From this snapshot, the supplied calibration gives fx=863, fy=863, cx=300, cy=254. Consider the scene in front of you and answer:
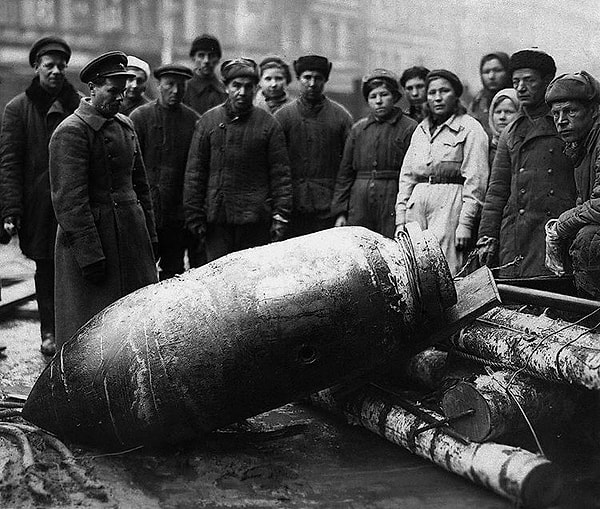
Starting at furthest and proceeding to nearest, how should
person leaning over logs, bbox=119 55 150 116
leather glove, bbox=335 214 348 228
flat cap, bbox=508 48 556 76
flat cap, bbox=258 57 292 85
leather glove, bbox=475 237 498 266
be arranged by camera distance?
flat cap, bbox=258 57 292 85 → person leaning over logs, bbox=119 55 150 116 → leather glove, bbox=335 214 348 228 → leather glove, bbox=475 237 498 266 → flat cap, bbox=508 48 556 76

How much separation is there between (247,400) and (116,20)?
20.4 meters

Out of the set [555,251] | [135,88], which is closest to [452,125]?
[555,251]

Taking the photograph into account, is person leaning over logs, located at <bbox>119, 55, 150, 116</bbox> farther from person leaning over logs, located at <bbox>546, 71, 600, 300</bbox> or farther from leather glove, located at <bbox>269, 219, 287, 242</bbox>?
person leaning over logs, located at <bbox>546, 71, 600, 300</bbox>

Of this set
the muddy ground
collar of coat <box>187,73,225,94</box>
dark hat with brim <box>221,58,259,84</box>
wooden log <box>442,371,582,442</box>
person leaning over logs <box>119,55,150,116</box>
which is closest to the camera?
the muddy ground

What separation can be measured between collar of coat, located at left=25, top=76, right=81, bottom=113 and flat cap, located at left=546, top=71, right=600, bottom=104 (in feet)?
12.5

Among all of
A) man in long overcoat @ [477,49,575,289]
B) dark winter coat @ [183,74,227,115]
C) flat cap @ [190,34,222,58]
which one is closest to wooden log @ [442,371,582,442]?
man in long overcoat @ [477,49,575,289]

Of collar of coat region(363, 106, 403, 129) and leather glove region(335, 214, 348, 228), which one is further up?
collar of coat region(363, 106, 403, 129)

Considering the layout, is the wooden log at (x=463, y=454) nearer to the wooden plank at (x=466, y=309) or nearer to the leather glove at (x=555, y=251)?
the wooden plank at (x=466, y=309)

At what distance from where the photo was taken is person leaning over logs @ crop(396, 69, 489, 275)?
6.68m

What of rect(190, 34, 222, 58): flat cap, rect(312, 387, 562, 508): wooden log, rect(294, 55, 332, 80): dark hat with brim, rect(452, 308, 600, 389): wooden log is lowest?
rect(312, 387, 562, 508): wooden log

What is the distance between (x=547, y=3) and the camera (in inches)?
472

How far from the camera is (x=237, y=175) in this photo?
293 inches

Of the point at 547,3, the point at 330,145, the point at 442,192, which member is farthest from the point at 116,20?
the point at 442,192

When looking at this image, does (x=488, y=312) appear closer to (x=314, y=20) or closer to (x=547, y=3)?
(x=547, y=3)
